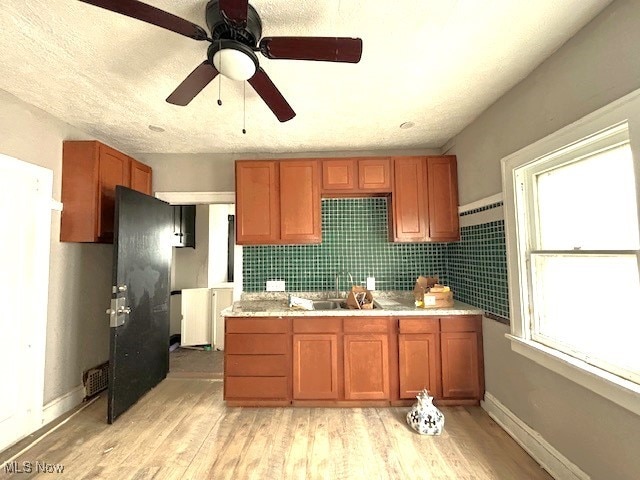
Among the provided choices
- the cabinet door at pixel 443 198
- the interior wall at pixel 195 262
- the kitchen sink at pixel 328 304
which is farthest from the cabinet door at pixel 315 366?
the interior wall at pixel 195 262

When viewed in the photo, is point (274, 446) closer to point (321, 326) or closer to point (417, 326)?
point (321, 326)

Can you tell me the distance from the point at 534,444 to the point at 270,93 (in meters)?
2.69

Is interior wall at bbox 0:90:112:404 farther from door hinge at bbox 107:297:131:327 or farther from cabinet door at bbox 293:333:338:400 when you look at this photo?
cabinet door at bbox 293:333:338:400

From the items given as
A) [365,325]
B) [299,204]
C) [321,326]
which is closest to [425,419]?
[365,325]

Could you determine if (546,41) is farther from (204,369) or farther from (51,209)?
(204,369)

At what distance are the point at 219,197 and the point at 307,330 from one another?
1748mm

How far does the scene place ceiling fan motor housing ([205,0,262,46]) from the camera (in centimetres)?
125

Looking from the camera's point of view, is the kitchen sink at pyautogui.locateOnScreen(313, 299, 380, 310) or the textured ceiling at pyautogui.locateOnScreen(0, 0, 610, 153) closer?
the textured ceiling at pyautogui.locateOnScreen(0, 0, 610, 153)

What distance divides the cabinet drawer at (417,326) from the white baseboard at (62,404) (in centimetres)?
290

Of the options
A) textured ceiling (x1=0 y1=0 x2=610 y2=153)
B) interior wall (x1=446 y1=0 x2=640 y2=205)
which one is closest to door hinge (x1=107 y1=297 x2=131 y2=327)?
textured ceiling (x1=0 y1=0 x2=610 y2=153)

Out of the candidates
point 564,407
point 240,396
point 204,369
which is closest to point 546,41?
point 564,407

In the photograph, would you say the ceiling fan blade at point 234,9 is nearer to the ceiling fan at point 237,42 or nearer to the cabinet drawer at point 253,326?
the ceiling fan at point 237,42

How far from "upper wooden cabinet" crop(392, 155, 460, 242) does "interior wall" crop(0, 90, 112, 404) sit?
9.60 ft

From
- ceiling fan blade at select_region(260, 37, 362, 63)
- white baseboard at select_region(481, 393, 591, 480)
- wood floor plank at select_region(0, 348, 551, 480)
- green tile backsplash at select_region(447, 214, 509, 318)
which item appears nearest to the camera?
ceiling fan blade at select_region(260, 37, 362, 63)
